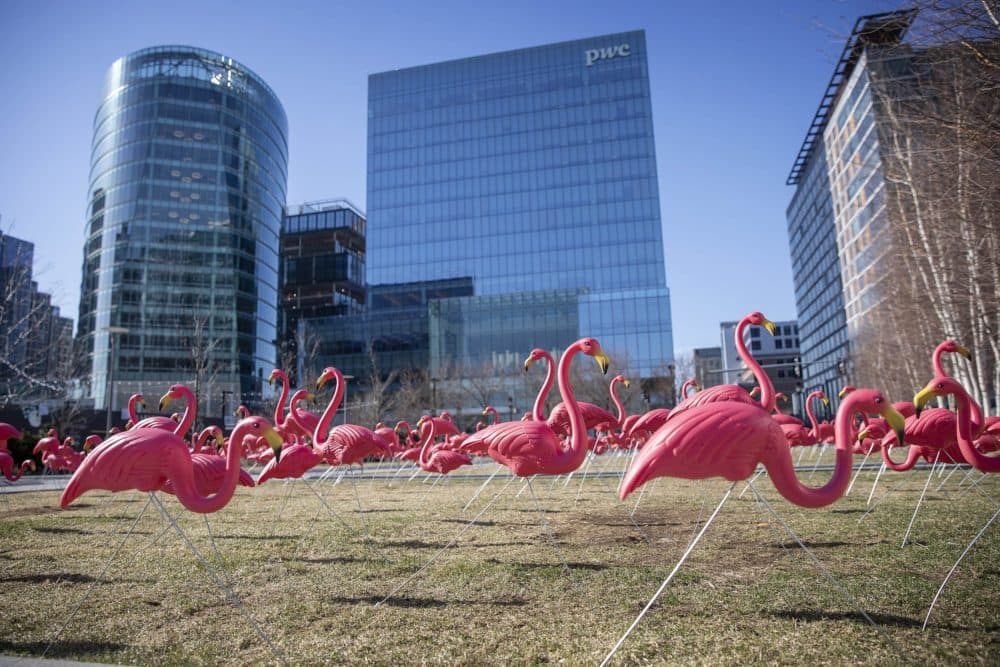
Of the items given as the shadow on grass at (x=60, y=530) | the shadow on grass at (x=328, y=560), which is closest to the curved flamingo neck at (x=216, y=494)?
the shadow on grass at (x=328, y=560)

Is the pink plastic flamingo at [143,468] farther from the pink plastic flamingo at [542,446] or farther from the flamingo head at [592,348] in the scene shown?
the flamingo head at [592,348]

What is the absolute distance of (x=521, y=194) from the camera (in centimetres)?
6675

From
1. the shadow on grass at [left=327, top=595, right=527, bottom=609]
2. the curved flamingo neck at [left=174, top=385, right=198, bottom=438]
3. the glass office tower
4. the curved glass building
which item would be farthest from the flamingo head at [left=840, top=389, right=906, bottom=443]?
the curved glass building

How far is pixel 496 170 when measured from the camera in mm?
68188

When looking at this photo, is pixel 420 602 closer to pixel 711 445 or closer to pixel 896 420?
pixel 711 445

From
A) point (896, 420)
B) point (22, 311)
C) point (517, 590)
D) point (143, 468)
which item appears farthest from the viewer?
point (22, 311)

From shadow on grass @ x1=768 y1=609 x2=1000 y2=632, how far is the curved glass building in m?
57.6

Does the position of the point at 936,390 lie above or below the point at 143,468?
above

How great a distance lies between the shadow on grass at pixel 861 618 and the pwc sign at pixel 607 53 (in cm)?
7185

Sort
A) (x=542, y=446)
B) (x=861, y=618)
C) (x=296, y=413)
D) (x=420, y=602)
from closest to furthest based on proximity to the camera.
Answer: (x=861, y=618) < (x=420, y=602) < (x=542, y=446) < (x=296, y=413)

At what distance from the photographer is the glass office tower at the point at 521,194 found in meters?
56.2

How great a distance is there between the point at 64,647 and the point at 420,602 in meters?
2.66

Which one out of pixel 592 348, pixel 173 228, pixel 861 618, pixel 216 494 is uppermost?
pixel 173 228

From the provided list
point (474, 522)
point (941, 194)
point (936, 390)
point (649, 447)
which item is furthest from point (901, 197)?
point (649, 447)
